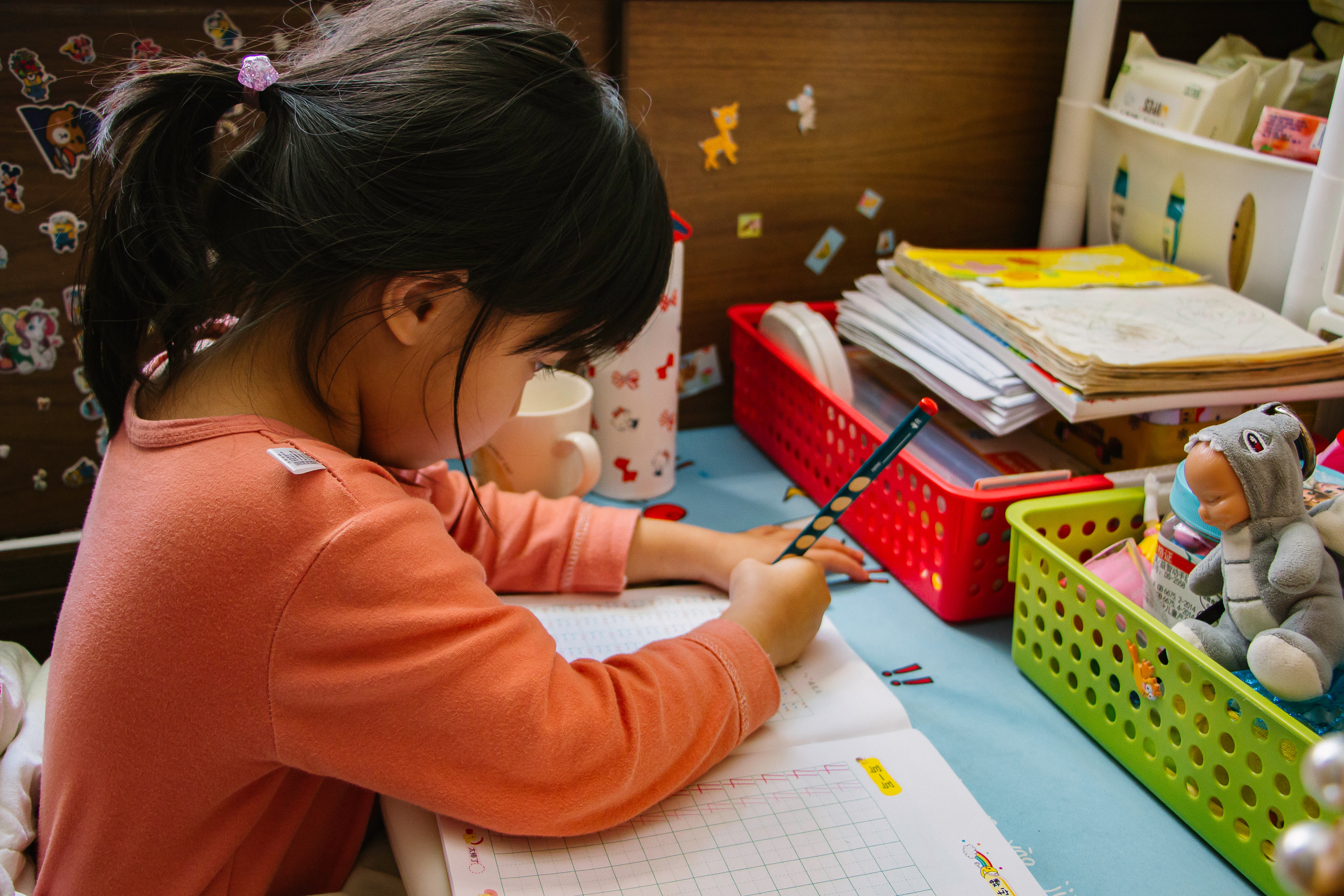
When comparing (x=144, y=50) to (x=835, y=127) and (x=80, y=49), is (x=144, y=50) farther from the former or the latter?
(x=835, y=127)

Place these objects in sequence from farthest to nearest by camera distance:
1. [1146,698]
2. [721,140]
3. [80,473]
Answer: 1. [721,140]
2. [80,473]
3. [1146,698]

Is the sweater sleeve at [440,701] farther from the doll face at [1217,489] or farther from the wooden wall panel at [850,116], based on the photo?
the wooden wall panel at [850,116]

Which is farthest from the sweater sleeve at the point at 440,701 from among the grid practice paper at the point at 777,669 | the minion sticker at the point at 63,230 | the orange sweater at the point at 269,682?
the minion sticker at the point at 63,230

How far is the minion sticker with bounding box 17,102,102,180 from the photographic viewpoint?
0.81m

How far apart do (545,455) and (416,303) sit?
1.17 feet

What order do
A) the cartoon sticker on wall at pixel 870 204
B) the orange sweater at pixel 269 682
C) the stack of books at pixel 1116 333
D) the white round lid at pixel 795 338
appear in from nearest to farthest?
the orange sweater at pixel 269 682
the stack of books at pixel 1116 333
the white round lid at pixel 795 338
the cartoon sticker on wall at pixel 870 204

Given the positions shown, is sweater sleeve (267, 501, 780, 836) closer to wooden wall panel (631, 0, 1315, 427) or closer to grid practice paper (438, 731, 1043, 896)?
grid practice paper (438, 731, 1043, 896)

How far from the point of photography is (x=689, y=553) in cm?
78

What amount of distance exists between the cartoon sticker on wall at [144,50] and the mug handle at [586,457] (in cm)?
46

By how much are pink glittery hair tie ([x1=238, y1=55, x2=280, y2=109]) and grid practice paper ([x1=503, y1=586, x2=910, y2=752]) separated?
1.13ft

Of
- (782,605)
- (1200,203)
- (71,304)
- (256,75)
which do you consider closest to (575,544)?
(782,605)

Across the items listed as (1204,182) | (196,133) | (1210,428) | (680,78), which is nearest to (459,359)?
(196,133)

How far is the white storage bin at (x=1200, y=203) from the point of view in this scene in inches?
33.4

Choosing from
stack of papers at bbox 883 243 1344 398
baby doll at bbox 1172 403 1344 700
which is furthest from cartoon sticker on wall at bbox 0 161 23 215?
baby doll at bbox 1172 403 1344 700
